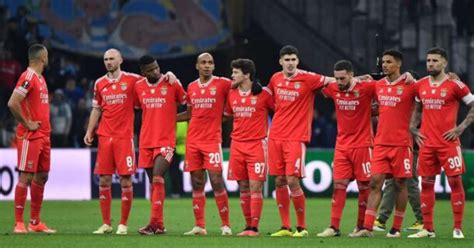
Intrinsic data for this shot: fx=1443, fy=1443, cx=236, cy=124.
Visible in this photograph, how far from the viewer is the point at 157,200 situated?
19.0 m

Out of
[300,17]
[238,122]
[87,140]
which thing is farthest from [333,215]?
[300,17]

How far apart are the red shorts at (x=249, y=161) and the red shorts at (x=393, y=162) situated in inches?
60.1

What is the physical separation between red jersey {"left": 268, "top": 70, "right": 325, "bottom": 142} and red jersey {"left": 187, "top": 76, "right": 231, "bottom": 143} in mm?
830

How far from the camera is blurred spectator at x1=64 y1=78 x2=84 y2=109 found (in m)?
31.9

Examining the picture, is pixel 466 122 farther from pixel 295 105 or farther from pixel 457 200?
pixel 295 105

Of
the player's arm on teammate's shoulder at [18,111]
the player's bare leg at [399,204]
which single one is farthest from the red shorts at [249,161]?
the player's arm on teammate's shoulder at [18,111]

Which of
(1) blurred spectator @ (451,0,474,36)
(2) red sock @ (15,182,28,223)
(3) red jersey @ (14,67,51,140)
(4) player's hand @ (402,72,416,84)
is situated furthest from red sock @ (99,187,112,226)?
(1) blurred spectator @ (451,0,474,36)

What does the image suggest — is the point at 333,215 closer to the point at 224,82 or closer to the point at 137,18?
the point at 224,82

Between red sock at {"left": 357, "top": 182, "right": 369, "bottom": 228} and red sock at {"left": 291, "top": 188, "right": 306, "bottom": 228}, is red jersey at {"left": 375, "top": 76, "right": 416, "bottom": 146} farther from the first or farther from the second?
red sock at {"left": 291, "top": 188, "right": 306, "bottom": 228}

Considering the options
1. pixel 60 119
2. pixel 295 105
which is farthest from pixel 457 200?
pixel 60 119

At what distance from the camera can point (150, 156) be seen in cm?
1930

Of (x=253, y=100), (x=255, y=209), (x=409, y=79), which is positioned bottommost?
(x=255, y=209)

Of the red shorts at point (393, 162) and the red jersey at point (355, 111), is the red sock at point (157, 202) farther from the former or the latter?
the red shorts at point (393, 162)

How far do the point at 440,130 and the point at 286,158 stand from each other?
204 centimetres
